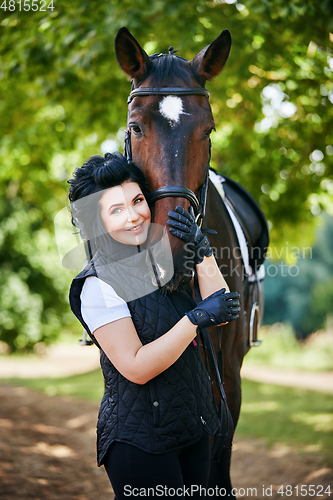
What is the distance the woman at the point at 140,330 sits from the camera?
1513 millimetres

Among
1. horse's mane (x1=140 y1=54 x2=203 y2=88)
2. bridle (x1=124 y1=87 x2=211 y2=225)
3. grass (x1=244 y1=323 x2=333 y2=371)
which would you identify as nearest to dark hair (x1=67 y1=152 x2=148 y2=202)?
bridle (x1=124 y1=87 x2=211 y2=225)

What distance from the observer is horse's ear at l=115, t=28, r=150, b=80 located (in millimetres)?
2055

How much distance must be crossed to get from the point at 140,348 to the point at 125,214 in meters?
0.53

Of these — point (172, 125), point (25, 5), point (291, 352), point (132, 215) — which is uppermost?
point (25, 5)

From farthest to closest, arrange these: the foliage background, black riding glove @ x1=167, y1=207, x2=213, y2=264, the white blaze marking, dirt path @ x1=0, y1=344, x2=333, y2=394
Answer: dirt path @ x1=0, y1=344, x2=333, y2=394 → the foliage background → the white blaze marking → black riding glove @ x1=167, y1=207, x2=213, y2=264

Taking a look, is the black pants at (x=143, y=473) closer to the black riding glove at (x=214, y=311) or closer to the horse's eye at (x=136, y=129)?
the black riding glove at (x=214, y=311)

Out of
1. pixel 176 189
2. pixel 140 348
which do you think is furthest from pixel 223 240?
pixel 140 348

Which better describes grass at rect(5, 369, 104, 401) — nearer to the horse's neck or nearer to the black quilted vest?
the horse's neck

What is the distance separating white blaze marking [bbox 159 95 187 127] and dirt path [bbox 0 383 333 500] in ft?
11.7

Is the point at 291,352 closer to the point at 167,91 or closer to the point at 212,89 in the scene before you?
the point at 212,89

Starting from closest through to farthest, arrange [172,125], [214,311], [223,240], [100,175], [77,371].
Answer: [214,311], [100,175], [172,125], [223,240], [77,371]

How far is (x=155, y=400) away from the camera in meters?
1.56

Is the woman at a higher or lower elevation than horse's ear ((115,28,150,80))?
lower

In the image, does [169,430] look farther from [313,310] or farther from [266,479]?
Answer: [313,310]
